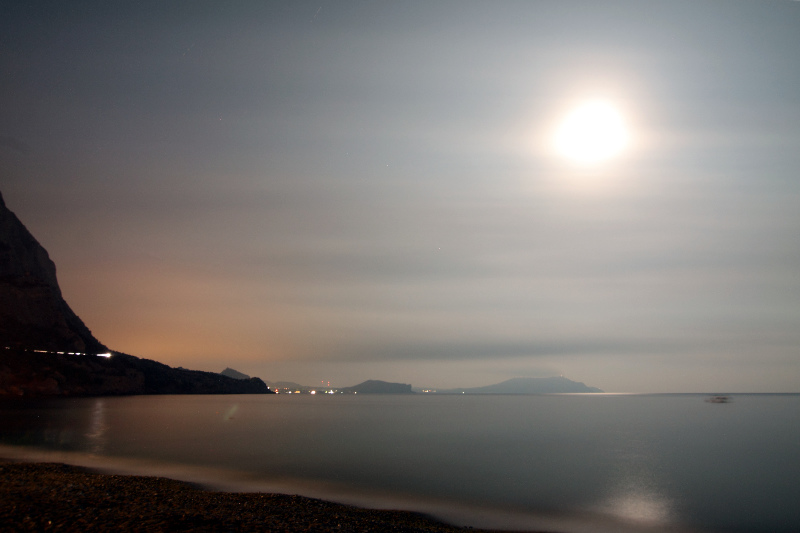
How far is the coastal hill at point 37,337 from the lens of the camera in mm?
129625

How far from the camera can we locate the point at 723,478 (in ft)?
121

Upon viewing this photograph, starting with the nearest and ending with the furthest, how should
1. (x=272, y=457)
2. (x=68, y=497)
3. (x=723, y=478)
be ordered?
(x=68, y=497) < (x=723, y=478) < (x=272, y=457)

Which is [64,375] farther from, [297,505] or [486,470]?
[297,505]

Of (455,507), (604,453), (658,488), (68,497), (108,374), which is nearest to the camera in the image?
(68,497)

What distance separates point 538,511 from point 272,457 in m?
24.4

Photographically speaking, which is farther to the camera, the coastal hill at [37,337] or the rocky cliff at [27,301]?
the rocky cliff at [27,301]

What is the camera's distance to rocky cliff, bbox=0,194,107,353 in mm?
132750

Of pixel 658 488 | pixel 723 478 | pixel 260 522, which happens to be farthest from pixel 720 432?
pixel 260 522

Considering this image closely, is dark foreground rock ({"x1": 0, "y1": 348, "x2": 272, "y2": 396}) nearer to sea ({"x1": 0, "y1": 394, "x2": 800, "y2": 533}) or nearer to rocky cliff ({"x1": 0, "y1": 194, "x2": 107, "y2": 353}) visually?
rocky cliff ({"x1": 0, "y1": 194, "x2": 107, "y2": 353})

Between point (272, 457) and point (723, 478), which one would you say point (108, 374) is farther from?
point (723, 478)

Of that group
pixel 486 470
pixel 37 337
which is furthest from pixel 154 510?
pixel 37 337

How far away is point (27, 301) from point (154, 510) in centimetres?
15773

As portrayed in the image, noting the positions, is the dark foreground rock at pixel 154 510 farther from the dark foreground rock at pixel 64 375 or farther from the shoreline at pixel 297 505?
the dark foreground rock at pixel 64 375

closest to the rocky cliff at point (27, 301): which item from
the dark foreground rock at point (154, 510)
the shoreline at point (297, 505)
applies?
the shoreline at point (297, 505)
